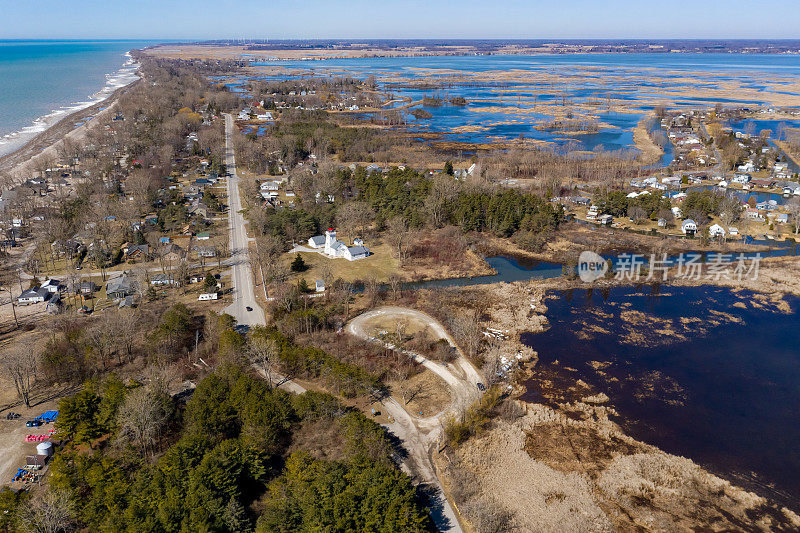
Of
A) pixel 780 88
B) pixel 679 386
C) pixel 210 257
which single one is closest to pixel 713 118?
pixel 780 88

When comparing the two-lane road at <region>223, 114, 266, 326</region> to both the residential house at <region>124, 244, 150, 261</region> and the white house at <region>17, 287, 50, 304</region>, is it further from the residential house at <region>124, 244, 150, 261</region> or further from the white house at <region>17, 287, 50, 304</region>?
the white house at <region>17, 287, 50, 304</region>

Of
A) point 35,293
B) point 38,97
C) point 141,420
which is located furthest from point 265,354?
point 38,97

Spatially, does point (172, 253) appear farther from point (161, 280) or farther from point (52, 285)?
point (52, 285)

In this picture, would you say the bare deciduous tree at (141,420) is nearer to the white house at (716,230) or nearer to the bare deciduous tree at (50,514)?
the bare deciduous tree at (50,514)

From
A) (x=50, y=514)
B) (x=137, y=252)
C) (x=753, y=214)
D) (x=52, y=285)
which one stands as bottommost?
(x=50, y=514)

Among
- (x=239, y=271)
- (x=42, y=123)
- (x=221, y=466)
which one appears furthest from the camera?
(x=42, y=123)

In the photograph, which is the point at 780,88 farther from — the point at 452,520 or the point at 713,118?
the point at 452,520

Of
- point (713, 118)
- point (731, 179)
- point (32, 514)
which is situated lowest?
point (32, 514)
